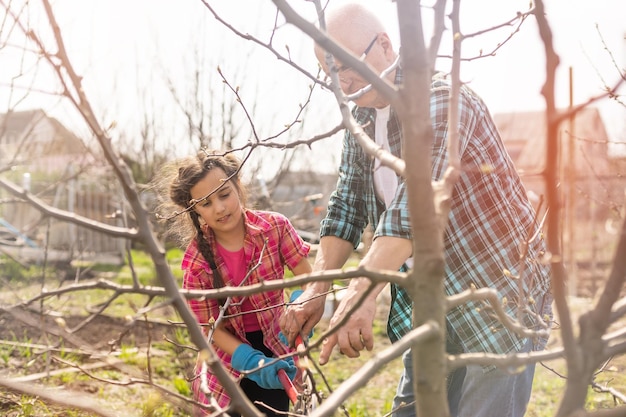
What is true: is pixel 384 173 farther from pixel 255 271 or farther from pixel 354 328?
Result: pixel 354 328

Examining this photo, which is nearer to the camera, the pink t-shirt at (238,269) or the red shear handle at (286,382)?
the red shear handle at (286,382)

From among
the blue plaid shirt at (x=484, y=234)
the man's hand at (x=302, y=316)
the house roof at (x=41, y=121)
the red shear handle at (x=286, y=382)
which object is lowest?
the red shear handle at (x=286, y=382)

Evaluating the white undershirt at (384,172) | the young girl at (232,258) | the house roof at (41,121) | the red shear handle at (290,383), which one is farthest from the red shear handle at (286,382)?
the house roof at (41,121)

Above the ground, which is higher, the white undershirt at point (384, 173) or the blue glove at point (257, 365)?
the white undershirt at point (384, 173)

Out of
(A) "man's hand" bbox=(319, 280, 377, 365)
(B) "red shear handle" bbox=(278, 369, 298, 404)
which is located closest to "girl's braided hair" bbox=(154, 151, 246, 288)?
(B) "red shear handle" bbox=(278, 369, 298, 404)

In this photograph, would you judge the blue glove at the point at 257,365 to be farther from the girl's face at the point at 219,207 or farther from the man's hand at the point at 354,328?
the man's hand at the point at 354,328

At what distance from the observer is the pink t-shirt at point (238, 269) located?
3.07 meters

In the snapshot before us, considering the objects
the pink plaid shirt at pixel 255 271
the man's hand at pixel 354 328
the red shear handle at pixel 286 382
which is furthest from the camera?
the pink plaid shirt at pixel 255 271

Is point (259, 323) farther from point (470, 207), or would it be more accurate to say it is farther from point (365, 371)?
point (365, 371)

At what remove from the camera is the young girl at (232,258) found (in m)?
2.94

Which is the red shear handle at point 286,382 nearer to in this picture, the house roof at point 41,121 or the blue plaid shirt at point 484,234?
the blue plaid shirt at point 484,234

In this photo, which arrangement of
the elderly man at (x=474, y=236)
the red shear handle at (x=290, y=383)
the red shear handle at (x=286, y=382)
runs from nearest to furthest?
1. the elderly man at (x=474, y=236)
2. the red shear handle at (x=290, y=383)
3. the red shear handle at (x=286, y=382)

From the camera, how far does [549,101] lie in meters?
0.73

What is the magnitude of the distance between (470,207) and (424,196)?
135 centimetres
